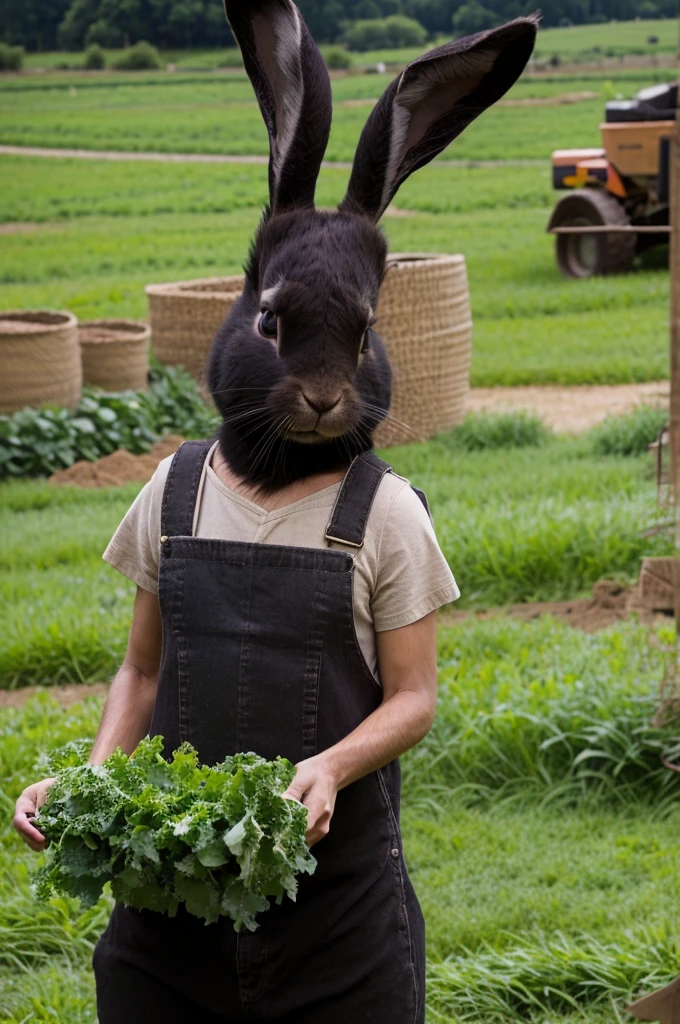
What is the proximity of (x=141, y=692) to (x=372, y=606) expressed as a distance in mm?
413

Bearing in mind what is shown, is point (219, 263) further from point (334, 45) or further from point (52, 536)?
point (52, 536)

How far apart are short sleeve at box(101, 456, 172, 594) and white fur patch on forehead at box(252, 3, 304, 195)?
1.58ft

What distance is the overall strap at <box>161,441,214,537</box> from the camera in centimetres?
186

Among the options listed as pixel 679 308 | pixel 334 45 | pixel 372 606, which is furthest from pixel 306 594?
pixel 334 45

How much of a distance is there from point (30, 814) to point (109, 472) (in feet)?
18.9

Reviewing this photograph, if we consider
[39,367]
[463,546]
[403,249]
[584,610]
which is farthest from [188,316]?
[403,249]

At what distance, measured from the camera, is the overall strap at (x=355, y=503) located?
178 cm

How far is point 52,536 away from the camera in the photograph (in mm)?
6012

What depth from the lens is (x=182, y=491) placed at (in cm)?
189

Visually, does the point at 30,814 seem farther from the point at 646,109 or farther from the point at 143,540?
the point at 646,109

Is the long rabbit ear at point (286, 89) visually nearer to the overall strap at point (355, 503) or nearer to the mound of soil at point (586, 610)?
the overall strap at point (355, 503)

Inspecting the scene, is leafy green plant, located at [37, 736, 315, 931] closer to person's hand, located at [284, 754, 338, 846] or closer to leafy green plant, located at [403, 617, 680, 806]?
person's hand, located at [284, 754, 338, 846]

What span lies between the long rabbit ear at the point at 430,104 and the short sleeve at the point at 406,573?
0.46m

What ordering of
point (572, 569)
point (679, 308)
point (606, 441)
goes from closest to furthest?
point (679, 308) < point (572, 569) < point (606, 441)
